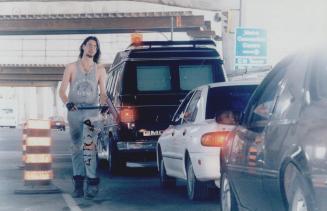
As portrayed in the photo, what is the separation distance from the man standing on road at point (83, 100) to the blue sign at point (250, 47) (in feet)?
82.6

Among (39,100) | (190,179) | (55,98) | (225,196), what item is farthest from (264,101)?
(39,100)

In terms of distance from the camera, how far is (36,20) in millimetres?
60688

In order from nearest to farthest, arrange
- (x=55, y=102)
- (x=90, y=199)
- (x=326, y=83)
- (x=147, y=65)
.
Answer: (x=326, y=83) → (x=90, y=199) → (x=147, y=65) → (x=55, y=102)

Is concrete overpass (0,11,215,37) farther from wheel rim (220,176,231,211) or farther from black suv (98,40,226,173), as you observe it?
wheel rim (220,176,231,211)

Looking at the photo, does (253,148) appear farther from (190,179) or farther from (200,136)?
(190,179)

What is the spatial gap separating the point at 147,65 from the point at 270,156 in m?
9.15

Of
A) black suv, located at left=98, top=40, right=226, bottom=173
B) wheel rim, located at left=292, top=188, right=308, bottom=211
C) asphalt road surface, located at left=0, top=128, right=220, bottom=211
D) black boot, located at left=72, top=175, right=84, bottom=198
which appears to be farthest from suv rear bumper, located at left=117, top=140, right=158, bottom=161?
wheel rim, located at left=292, top=188, right=308, bottom=211

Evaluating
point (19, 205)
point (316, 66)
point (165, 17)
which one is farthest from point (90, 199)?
point (165, 17)

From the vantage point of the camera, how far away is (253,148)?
258 inches

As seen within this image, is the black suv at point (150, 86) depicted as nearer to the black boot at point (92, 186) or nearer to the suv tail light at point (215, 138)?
the black boot at point (92, 186)

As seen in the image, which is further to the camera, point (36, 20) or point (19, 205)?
point (36, 20)

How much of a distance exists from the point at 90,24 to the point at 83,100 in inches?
1942

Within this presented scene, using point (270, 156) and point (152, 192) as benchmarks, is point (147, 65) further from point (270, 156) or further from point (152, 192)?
point (270, 156)

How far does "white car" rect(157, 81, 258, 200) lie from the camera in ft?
32.1
